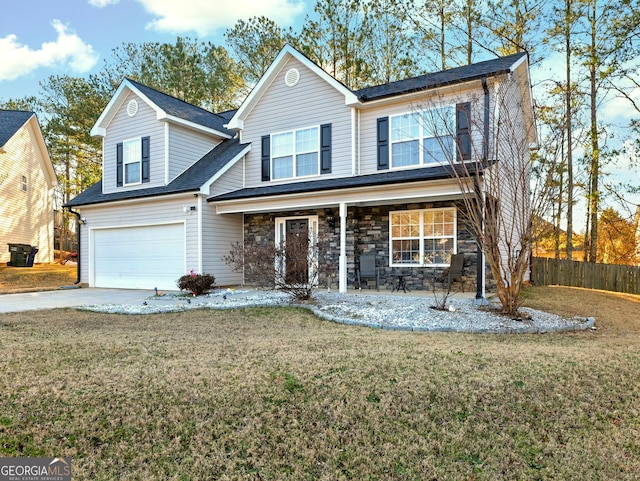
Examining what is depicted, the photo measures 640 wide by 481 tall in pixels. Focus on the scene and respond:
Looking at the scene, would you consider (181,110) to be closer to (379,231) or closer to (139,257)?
(139,257)

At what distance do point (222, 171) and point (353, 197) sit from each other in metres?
4.43

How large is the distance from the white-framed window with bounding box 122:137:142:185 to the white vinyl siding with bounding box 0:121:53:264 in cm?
871

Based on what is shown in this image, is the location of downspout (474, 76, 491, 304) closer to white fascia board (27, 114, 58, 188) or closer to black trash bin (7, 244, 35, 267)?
black trash bin (7, 244, 35, 267)

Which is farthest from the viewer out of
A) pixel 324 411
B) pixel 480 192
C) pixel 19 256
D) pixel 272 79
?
pixel 19 256

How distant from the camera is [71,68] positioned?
25312mm

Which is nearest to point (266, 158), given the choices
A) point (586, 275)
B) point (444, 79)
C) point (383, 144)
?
point (383, 144)

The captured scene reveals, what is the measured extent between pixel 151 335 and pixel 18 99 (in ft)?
99.0

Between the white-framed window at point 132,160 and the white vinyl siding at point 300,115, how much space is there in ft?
12.3

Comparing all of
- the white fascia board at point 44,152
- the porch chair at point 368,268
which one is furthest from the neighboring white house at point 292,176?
the white fascia board at point 44,152

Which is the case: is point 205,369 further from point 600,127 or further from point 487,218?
point 600,127

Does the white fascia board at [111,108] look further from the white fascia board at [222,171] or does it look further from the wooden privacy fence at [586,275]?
the wooden privacy fence at [586,275]

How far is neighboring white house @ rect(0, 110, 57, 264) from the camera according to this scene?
20.3 meters

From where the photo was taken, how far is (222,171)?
44.1ft

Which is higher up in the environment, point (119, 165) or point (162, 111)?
point (162, 111)
